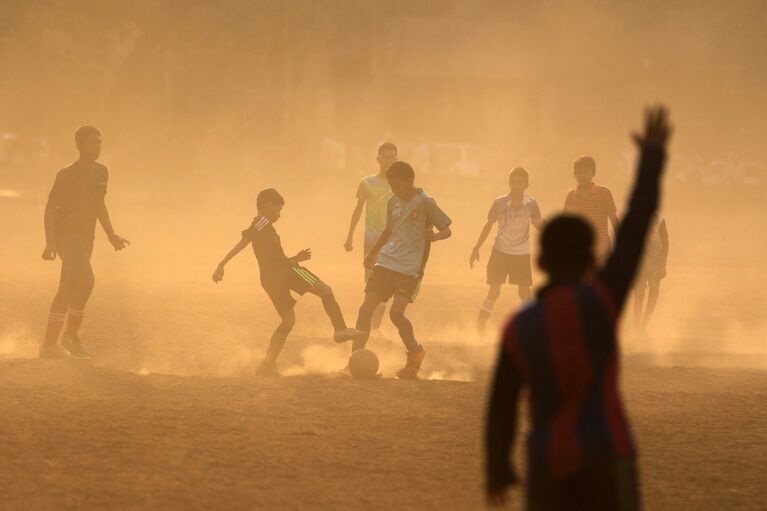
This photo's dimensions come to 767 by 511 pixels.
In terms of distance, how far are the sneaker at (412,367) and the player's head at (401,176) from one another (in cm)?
124

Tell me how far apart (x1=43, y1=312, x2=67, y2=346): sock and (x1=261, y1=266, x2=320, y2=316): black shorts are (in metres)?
1.81

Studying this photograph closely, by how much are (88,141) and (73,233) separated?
772 millimetres

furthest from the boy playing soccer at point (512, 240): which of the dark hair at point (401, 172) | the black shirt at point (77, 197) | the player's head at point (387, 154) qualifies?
the black shirt at point (77, 197)

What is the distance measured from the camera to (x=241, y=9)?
148 ft

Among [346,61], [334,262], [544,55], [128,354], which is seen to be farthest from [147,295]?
[544,55]

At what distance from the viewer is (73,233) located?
38.3ft

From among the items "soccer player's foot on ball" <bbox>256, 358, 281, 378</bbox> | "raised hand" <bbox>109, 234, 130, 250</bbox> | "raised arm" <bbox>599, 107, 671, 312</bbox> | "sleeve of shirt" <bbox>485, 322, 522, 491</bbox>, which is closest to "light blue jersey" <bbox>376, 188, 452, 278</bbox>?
"soccer player's foot on ball" <bbox>256, 358, 281, 378</bbox>

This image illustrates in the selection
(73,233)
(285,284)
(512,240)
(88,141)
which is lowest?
(285,284)

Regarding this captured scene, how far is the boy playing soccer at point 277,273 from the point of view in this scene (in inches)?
429

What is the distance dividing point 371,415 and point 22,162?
3653 cm

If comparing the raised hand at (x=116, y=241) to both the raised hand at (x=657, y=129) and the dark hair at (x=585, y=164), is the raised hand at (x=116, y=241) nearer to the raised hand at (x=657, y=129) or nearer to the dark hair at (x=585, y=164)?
the dark hair at (x=585, y=164)

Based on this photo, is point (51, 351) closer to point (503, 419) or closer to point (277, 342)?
point (277, 342)

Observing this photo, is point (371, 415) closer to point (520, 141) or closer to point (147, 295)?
point (147, 295)

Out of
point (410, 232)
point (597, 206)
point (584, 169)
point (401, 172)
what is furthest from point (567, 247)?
point (597, 206)
